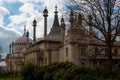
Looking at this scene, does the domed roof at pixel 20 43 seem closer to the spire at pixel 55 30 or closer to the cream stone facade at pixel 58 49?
the cream stone facade at pixel 58 49

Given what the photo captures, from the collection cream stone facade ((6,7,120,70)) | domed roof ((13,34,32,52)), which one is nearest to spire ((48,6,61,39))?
cream stone facade ((6,7,120,70))

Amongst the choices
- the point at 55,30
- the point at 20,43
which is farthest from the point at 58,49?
the point at 20,43

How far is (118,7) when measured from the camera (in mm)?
27766

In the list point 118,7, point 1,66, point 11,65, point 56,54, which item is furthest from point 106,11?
point 1,66

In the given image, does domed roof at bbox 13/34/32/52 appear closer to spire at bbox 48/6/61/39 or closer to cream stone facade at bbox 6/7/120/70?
cream stone facade at bbox 6/7/120/70

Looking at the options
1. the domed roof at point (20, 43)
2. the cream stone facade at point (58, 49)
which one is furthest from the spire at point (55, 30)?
the domed roof at point (20, 43)

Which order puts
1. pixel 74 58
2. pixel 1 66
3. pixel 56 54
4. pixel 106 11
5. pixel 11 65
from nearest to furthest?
1. pixel 106 11
2. pixel 74 58
3. pixel 56 54
4. pixel 11 65
5. pixel 1 66

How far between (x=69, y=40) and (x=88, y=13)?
28095 millimetres

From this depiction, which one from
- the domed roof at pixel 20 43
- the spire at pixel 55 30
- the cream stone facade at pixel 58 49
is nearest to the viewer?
the cream stone facade at pixel 58 49

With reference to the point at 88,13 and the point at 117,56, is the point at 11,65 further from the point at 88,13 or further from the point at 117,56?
the point at 88,13

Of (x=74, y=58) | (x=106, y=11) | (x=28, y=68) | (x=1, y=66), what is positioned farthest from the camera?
(x=1, y=66)

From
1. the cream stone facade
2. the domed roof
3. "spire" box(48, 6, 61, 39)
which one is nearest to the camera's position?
the cream stone facade

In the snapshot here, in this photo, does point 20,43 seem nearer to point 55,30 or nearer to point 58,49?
point 55,30

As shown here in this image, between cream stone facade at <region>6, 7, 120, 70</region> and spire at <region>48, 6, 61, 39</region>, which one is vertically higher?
spire at <region>48, 6, 61, 39</region>
